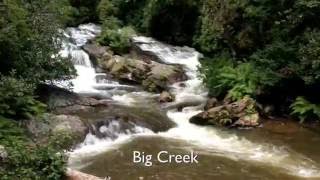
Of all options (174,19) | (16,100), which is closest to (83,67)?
(174,19)

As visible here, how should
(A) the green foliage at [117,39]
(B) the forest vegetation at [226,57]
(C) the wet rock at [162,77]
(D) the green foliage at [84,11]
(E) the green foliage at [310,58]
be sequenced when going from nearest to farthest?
(B) the forest vegetation at [226,57] < (E) the green foliage at [310,58] < (C) the wet rock at [162,77] < (A) the green foliage at [117,39] < (D) the green foliage at [84,11]

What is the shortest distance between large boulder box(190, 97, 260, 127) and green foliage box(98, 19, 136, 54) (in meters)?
8.19

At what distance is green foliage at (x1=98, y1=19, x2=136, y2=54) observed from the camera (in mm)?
23516

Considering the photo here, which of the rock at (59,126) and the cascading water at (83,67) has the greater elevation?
the cascading water at (83,67)

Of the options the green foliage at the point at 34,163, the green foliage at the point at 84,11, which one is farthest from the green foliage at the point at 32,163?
the green foliage at the point at 84,11

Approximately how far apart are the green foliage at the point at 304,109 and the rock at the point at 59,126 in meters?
6.35

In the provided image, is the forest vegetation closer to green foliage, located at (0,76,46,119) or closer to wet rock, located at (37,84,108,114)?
green foliage, located at (0,76,46,119)

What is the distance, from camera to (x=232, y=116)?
15961 millimetres

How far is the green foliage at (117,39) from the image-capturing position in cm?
2352

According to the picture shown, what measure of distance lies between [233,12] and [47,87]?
7185mm

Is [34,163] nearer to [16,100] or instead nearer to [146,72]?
[16,100]

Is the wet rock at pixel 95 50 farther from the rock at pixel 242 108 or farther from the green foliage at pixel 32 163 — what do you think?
the green foliage at pixel 32 163

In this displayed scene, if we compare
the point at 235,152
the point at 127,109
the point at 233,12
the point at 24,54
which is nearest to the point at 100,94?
the point at 127,109

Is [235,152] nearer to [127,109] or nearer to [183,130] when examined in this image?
[183,130]
